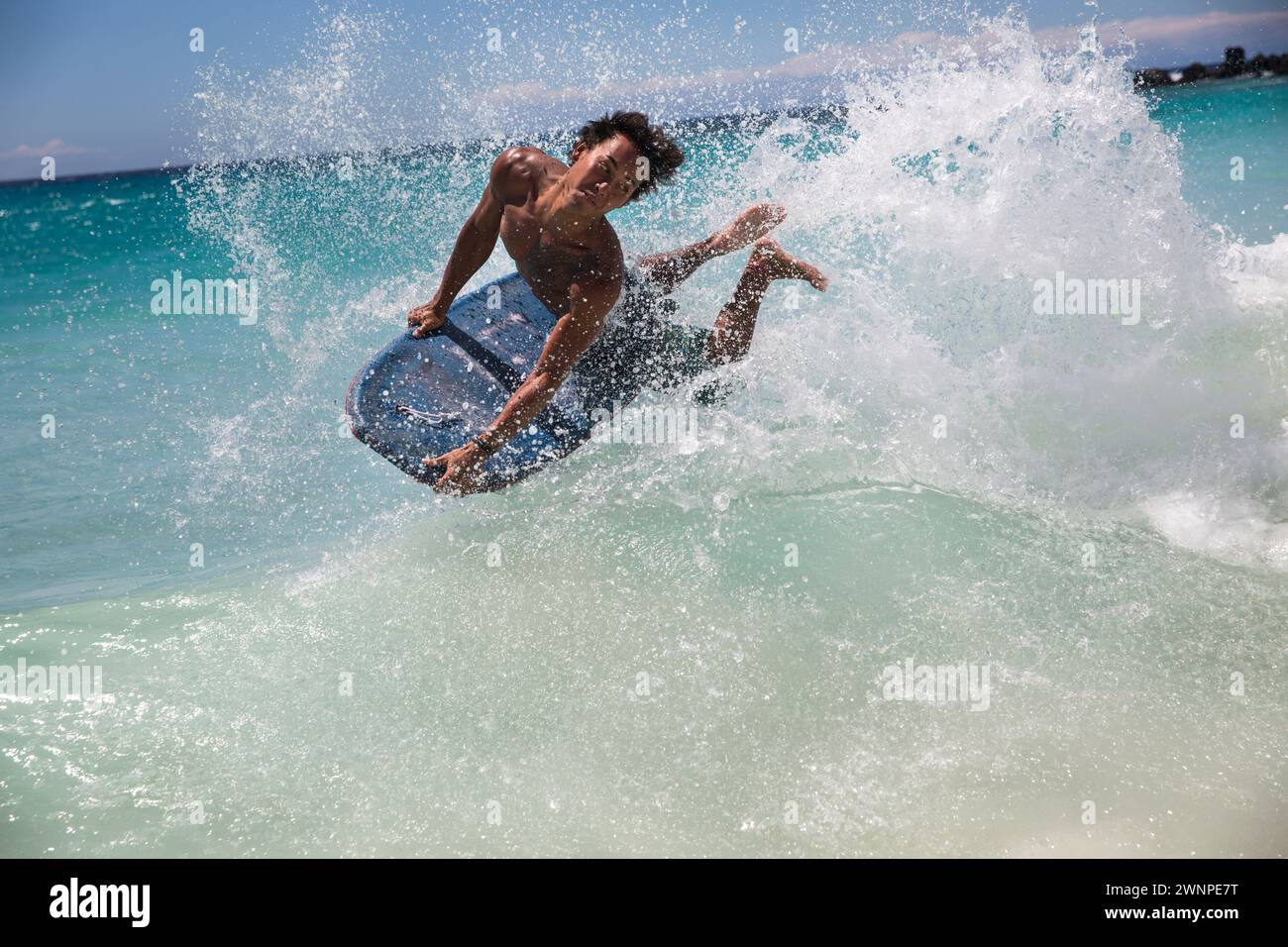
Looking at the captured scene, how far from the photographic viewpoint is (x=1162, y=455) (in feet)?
16.0

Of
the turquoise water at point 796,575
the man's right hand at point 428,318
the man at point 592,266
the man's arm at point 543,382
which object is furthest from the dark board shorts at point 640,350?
the man's right hand at point 428,318

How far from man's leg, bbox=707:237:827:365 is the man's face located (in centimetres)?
110

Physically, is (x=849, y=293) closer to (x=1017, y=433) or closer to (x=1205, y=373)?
(x=1017, y=433)

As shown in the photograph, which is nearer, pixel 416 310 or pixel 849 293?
pixel 416 310

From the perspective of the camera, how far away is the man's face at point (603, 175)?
12.0 feet

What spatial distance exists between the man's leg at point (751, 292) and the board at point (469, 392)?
1.89 feet

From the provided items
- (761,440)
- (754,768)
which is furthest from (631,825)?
(761,440)

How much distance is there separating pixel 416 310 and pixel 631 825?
294 cm

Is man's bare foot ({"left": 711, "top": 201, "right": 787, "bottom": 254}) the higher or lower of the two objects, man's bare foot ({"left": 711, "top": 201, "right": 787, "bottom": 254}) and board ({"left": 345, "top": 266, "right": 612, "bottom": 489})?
the higher

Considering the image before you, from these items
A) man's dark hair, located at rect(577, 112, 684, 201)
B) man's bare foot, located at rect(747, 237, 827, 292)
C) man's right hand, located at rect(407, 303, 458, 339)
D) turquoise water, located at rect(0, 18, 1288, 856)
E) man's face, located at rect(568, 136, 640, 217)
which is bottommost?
turquoise water, located at rect(0, 18, 1288, 856)

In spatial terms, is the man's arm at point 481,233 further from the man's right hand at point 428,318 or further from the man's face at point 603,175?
the man's face at point 603,175

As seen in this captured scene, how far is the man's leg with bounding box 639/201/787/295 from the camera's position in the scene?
457cm

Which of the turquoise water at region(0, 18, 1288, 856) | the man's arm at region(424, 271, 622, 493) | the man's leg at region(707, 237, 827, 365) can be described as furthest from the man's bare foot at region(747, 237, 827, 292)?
the man's arm at region(424, 271, 622, 493)

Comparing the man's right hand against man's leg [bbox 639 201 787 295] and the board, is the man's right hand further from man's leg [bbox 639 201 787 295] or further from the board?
man's leg [bbox 639 201 787 295]
